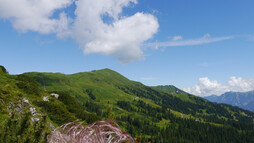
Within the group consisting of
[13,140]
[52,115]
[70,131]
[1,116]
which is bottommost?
[52,115]

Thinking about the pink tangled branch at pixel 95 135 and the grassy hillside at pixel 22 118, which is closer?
the pink tangled branch at pixel 95 135

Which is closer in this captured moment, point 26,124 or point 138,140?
point 138,140

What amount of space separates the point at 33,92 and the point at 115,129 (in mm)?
52935

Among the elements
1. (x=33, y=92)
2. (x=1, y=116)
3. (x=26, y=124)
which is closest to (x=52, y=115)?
(x=33, y=92)

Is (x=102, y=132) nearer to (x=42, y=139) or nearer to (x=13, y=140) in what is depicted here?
(x=42, y=139)

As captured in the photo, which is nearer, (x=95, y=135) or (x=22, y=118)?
(x=95, y=135)

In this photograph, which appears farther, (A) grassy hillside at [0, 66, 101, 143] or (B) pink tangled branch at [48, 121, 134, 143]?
(A) grassy hillside at [0, 66, 101, 143]

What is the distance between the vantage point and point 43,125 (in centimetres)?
468

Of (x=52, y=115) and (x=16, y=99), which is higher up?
(x=16, y=99)

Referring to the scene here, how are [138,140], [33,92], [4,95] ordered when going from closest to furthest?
[138,140]
[4,95]
[33,92]

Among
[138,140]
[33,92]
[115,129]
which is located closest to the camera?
[138,140]

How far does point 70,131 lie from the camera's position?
448cm

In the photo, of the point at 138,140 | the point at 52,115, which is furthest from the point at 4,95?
the point at 52,115

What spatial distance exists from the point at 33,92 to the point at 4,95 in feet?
116
